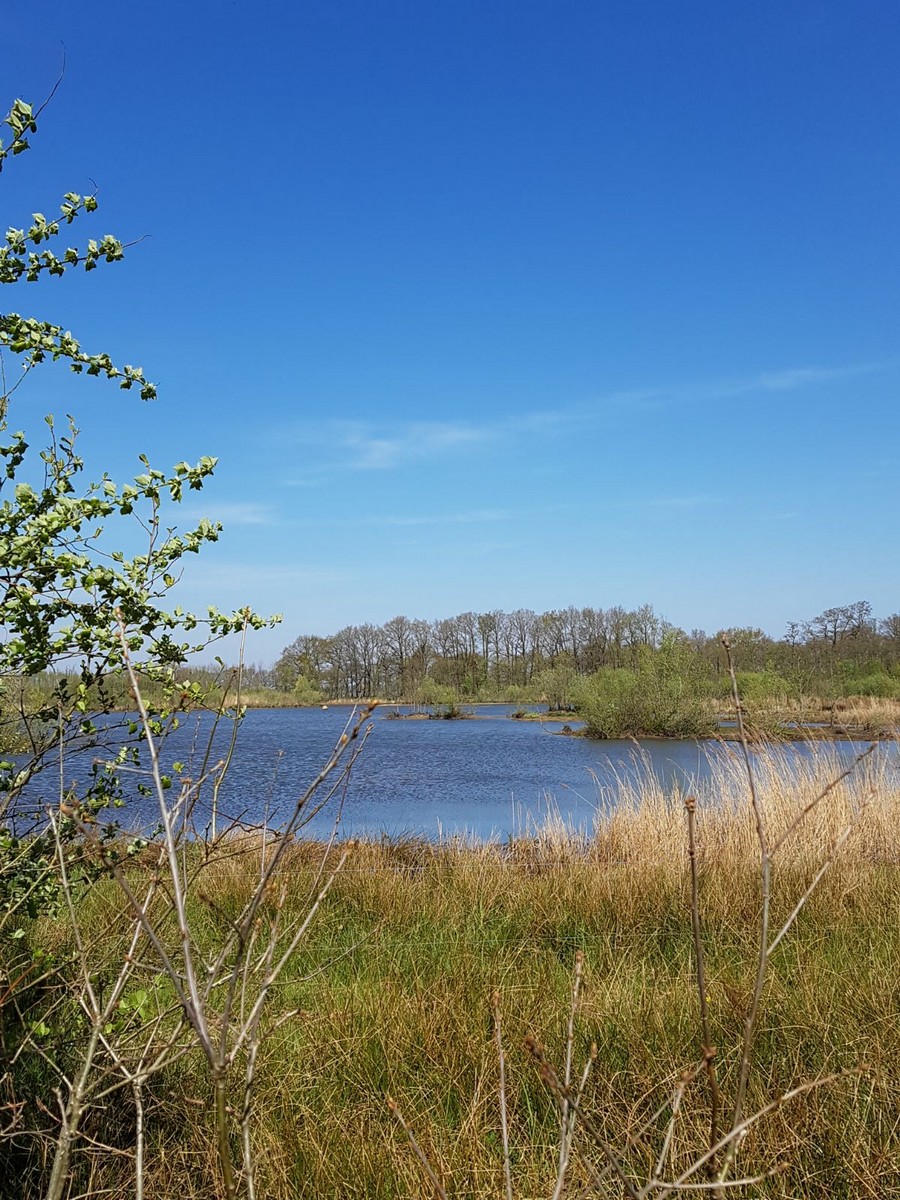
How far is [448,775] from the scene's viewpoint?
20.8 m

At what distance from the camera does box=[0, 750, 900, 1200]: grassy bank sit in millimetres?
2551

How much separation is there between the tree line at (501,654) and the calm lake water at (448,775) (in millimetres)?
15148

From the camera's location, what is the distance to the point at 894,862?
694 centimetres

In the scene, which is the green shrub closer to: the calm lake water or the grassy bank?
the calm lake water

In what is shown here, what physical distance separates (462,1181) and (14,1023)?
4.79 ft

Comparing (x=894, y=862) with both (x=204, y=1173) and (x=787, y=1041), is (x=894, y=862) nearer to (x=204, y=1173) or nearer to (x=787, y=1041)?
(x=787, y=1041)

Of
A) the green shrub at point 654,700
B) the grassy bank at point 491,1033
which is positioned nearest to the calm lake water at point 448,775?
the grassy bank at point 491,1033

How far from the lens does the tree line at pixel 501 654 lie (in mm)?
47094

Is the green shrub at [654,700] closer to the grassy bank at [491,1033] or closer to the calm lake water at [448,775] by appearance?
the calm lake water at [448,775]

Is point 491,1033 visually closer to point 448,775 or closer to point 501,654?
point 448,775

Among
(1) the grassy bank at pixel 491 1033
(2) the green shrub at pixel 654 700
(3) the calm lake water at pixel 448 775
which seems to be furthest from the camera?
(2) the green shrub at pixel 654 700

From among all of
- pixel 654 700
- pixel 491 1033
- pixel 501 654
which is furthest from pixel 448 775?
pixel 501 654

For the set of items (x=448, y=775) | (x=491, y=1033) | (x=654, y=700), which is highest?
(x=654, y=700)

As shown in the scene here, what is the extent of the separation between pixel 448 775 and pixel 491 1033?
17.5m
